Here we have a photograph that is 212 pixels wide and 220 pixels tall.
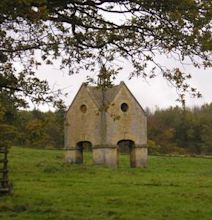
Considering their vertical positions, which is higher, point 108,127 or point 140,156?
point 108,127

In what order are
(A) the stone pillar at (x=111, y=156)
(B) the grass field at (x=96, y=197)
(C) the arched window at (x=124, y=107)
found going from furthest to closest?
(C) the arched window at (x=124, y=107) < (A) the stone pillar at (x=111, y=156) < (B) the grass field at (x=96, y=197)

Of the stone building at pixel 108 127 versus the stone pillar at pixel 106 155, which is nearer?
the stone pillar at pixel 106 155

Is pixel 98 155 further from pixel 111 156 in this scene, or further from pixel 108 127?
pixel 108 127

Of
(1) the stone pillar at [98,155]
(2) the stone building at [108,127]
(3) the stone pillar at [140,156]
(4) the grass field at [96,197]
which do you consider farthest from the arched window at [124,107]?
(4) the grass field at [96,197]

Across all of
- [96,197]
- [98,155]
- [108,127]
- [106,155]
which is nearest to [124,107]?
[108,127]

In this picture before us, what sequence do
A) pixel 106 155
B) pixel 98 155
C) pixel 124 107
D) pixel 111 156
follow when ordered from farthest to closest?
pixel 124 107, pixel 98 155, pixel 111 156, pixel 106 155

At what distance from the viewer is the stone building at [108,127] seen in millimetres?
42469

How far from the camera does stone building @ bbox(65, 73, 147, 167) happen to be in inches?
1672

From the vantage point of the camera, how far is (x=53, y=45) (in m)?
15.2

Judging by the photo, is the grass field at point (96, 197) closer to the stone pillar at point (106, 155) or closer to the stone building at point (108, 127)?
the stone pillar at point (106, 155)

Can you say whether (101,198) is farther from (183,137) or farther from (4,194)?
(183,137)

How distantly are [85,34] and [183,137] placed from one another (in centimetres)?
7388

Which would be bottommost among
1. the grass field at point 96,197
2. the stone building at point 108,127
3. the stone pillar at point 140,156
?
the grass field at point 96,197

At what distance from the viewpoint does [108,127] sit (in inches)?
1682
